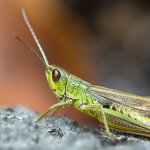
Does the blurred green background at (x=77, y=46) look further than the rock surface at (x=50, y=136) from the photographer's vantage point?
Yes

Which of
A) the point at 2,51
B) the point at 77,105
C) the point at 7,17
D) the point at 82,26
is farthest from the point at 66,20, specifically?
the point at 77,105

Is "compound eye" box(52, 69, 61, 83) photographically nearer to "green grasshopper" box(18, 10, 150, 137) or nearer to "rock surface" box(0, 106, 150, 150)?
"green grasshopper" box(18, 10, 150, 137)

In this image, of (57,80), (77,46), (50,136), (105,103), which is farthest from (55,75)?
(77,46)

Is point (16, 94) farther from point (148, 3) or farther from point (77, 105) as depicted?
point (148, 3)

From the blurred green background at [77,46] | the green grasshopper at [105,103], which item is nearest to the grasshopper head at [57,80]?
Answer: the green grasshopper at [105,103]

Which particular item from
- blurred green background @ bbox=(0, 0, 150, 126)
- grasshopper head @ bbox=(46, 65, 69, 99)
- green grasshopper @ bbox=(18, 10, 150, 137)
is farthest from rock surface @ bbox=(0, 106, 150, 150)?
blurred green background @ bbox=(0, 0, 150, 126)

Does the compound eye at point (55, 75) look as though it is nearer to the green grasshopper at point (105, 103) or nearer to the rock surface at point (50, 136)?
the green grasshopper at point (105, 103)
